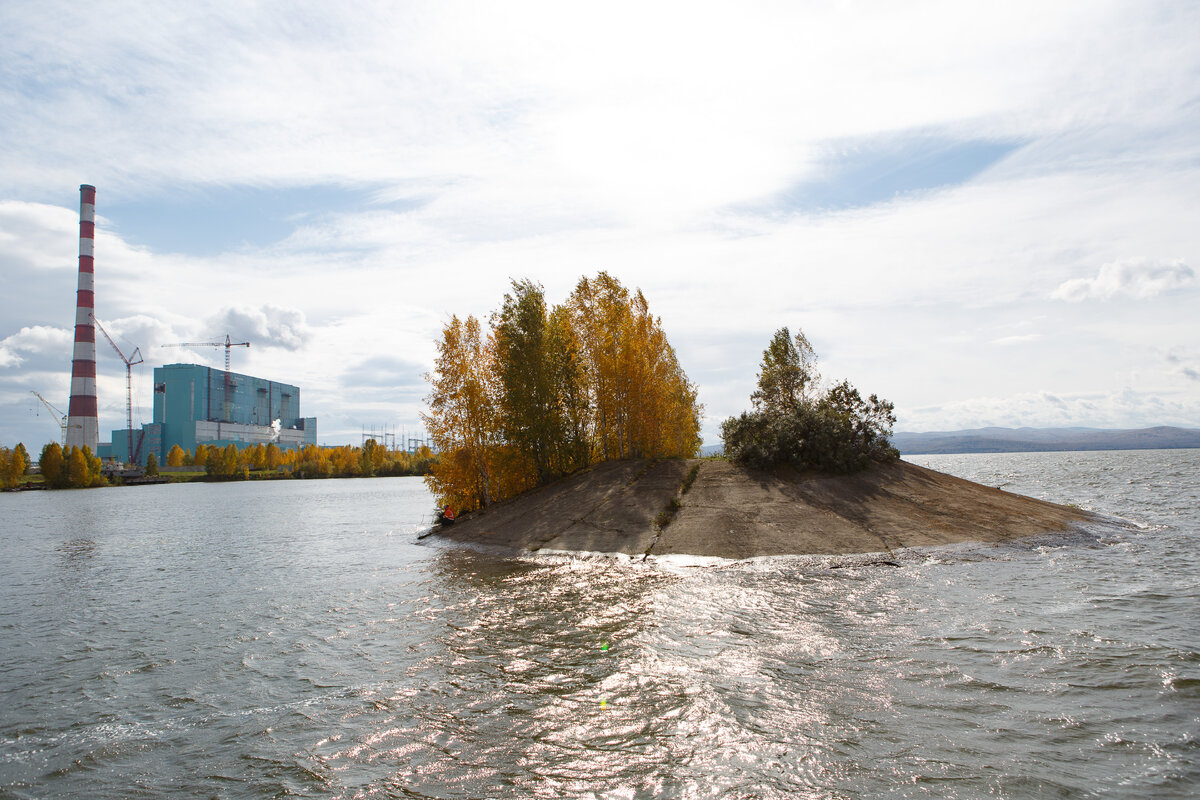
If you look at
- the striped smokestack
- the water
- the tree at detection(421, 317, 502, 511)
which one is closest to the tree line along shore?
the tree at detection(421, 317, 502, 511)

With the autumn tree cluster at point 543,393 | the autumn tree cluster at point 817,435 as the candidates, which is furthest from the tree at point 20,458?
the autumn tree cluster at point 817,435

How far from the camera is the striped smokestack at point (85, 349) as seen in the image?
472 ft

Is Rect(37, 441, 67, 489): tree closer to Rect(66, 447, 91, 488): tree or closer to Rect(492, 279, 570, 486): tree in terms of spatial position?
Rect(66, 447, 91, 488): tree

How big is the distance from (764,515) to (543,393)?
→ 18.3 meters

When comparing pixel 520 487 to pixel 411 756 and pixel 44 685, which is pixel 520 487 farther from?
pixel 411 756

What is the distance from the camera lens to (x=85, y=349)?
479ft

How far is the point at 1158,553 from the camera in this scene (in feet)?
78.4

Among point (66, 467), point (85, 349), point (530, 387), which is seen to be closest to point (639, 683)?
point (530, 387)

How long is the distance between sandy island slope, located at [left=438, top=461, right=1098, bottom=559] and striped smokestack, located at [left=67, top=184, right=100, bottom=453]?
154057 mm

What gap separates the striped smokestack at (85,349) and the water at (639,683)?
508 ft

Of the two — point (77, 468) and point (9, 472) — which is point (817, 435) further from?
point (9, 472)

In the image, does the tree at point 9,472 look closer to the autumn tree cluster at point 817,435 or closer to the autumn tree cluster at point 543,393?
the autumn tree cluster at point 543,393

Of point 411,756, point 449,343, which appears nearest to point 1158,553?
point 411,756

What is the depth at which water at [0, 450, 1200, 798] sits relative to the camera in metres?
9.02
